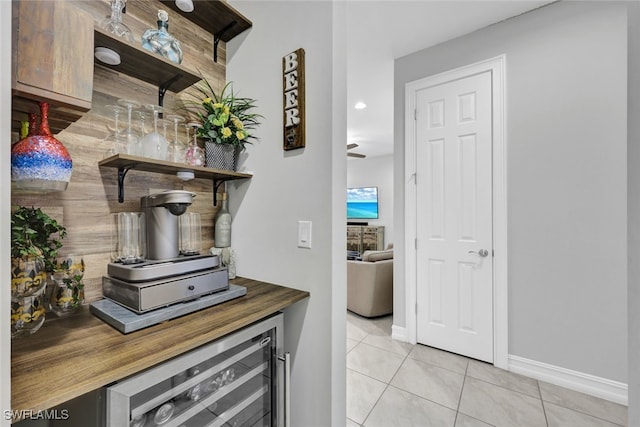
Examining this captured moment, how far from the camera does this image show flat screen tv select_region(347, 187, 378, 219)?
736 centimetres

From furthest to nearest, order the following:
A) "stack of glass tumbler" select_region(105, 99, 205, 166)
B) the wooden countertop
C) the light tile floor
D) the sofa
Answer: the sofa, the light tile floor, "stack of glass tumbler" select_region(105, 99, 205, 166), the wooden countertop

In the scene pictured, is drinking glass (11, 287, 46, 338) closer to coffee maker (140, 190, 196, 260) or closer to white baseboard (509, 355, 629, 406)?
coffee maker (140, 190, 196, 260)

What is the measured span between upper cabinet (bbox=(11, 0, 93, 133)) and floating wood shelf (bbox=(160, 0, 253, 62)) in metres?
0.82

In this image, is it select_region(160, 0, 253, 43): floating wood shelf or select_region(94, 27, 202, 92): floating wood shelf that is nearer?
select_region(94, 27, 202, 92): floating wood shelf

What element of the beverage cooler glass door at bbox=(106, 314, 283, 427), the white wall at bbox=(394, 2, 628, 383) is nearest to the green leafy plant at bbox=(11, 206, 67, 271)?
the beverage cooler glass door at bbox=(106, 314, 283, 427)

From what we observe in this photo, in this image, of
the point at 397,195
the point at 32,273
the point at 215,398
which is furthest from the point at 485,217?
the point at 32,273

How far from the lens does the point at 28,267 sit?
77 cm

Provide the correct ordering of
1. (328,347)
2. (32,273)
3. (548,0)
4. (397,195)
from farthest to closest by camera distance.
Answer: (397,195) < (548,0) < (328,347) < (32,273)

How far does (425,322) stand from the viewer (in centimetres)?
261

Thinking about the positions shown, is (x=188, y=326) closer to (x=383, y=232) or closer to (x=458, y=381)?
(x=458, y=381)

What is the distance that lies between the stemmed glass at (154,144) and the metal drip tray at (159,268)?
17.8 inches

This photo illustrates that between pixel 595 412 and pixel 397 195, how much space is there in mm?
2053

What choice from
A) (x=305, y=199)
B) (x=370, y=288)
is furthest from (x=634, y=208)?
(x=370, y=288)

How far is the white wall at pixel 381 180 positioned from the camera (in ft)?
23.4
